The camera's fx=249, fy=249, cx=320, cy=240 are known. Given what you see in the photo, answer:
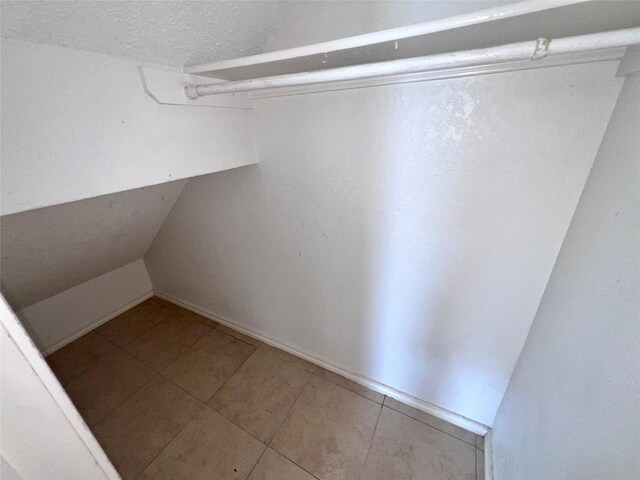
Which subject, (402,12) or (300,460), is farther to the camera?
(300,460)

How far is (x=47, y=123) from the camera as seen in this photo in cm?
59

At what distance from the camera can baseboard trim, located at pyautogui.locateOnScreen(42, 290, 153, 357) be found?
6.11 ft

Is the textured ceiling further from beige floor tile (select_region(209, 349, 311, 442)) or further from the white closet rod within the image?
beige floor tile (select_region(209, 349, 311, 442))

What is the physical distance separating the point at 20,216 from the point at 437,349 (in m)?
1.87

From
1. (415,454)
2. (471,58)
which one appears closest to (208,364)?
(415,454)

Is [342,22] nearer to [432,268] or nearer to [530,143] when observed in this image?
[530,143]

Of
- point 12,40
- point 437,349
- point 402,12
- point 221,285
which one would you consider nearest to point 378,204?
point 402,12

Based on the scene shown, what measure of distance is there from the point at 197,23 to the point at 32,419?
3.08 feet

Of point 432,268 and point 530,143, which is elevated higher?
point 530,143

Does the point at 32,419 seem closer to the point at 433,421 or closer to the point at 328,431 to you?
the point at 328,431

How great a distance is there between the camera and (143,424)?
4.54 ft

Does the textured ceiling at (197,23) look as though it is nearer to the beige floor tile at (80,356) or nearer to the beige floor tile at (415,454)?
the beige floor tile at (415,454)

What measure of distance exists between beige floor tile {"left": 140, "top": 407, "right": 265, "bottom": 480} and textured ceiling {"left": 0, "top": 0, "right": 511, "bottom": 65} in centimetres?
166

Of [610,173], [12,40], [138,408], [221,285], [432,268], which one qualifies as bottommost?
[138,408]
